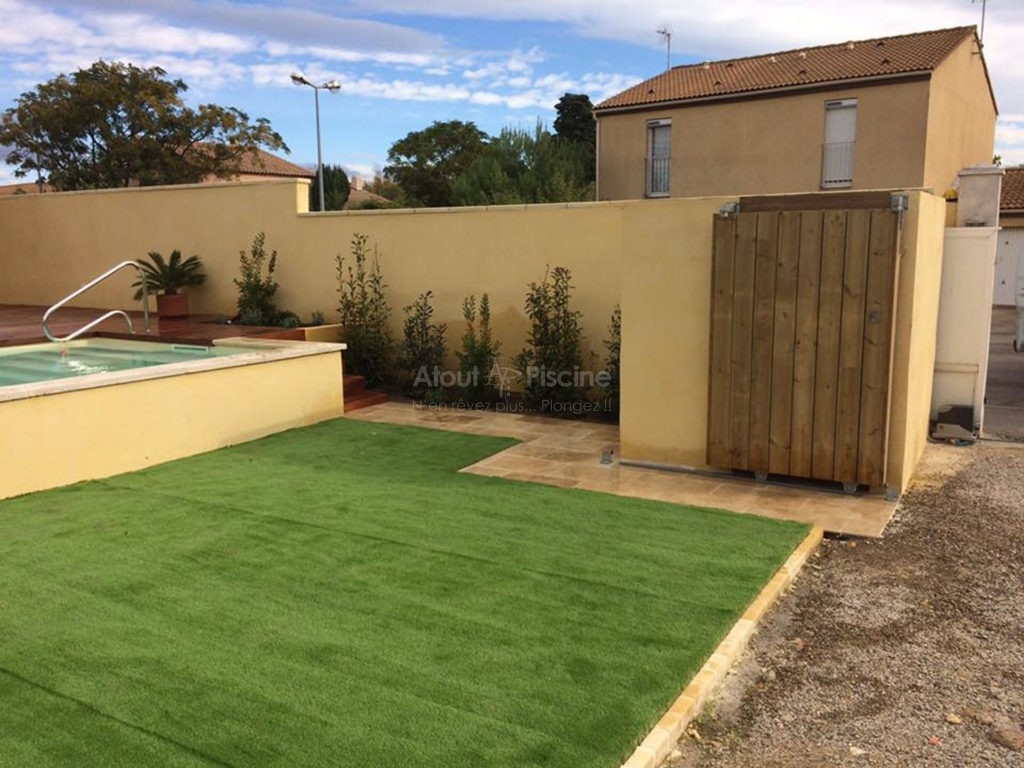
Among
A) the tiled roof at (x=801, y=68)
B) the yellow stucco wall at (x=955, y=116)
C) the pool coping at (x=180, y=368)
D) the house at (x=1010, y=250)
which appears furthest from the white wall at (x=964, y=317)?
the house at (x=1010, y=250)

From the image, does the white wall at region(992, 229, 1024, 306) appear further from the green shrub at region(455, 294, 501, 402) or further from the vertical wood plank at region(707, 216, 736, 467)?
the vertical wood plank at region(707, 216, 736, 467)

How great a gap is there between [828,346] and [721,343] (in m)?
0.86

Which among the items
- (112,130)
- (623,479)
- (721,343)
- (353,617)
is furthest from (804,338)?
(112,130)

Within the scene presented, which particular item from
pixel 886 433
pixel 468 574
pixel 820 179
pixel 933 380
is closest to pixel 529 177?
pixel 820 179

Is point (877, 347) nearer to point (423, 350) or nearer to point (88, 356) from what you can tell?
point (423, 350)

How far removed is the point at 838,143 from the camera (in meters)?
19.7

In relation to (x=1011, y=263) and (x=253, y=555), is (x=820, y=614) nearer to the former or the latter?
(x=253, y=555)

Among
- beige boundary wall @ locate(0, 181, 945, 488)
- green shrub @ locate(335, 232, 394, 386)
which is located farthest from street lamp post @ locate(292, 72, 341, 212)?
green shrub @ locate(335, 232, 394, 386)

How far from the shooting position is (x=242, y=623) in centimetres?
418

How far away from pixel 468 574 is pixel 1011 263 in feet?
86.9

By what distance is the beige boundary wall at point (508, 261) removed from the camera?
6984 millimetres

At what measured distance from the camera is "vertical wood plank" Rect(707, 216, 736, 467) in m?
6.77

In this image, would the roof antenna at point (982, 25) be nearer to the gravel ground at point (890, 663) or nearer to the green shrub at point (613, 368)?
the green shrub at point (613, 368)

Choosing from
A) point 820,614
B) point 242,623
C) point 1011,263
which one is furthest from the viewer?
point 1011,263
